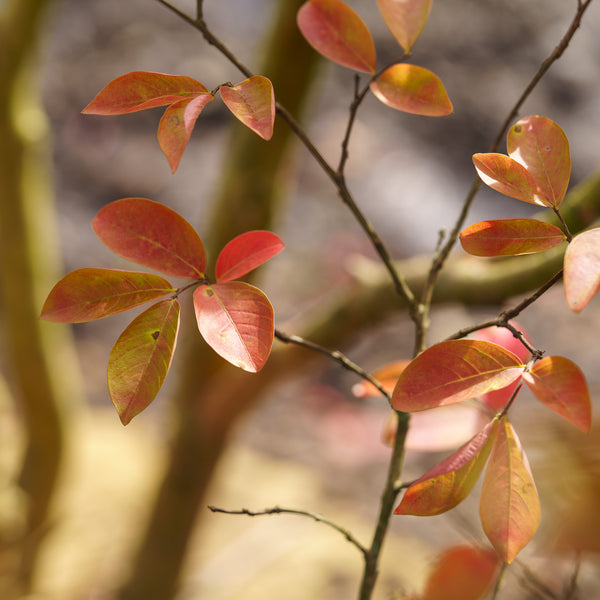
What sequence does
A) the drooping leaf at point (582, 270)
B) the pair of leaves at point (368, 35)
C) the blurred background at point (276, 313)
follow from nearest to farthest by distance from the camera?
the drooping leaf at point (582, 270) → the pair of leaves at point (368, 35) → the blurred background at point (276, 313)

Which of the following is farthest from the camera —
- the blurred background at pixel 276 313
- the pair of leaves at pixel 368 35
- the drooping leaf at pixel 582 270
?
the blurred background at pixel 276 313

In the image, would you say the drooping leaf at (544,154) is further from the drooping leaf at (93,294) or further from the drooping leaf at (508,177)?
the drooping leaf at (93,294)

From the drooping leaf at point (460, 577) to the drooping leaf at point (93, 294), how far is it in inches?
10.6

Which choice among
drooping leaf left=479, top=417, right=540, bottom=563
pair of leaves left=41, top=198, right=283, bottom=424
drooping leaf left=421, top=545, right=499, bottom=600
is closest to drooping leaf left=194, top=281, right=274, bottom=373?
pair of leaves left=41, top=198, right=283, bottom=424

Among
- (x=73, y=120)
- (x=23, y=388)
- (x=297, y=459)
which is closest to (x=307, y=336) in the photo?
(x=23, y=388)

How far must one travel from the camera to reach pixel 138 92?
24cm

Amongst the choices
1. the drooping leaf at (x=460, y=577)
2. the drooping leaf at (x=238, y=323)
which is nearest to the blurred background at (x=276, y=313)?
the drooping leaf at (x=460, y=577)

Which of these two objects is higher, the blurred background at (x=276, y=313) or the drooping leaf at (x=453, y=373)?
the drooping leaf at (x=453, y=373)

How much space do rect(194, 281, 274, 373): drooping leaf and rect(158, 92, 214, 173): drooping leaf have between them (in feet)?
0.20

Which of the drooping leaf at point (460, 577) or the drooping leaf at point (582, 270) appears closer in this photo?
the drooping leaf at point (582, 270)

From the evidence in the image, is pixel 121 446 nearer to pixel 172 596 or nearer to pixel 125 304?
pixel 172 596

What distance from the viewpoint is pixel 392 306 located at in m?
0.78

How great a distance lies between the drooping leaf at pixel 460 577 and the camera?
0.35 metres

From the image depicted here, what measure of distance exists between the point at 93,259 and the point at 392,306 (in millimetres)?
1812
